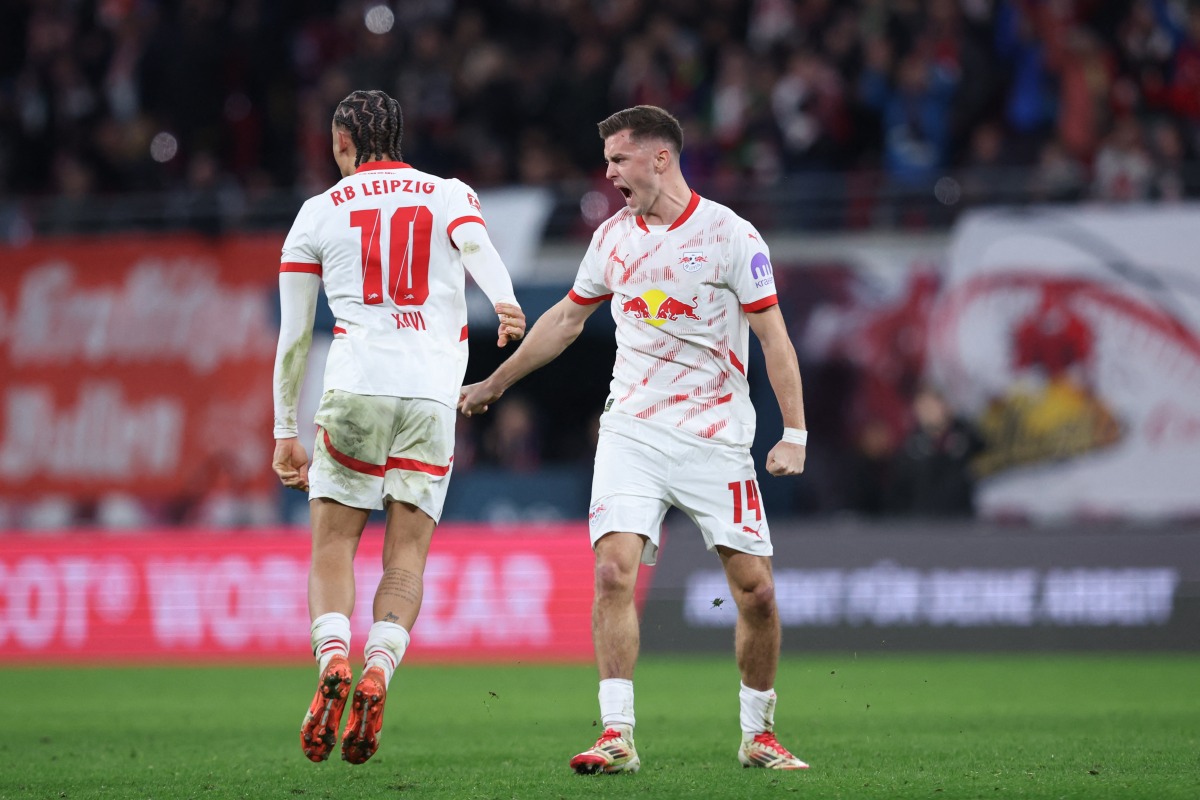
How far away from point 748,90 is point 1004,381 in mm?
4016

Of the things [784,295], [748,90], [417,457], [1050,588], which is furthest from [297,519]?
[417,457]

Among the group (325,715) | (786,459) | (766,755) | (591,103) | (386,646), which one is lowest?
(766,755)

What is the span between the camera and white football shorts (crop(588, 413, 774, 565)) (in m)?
6.54

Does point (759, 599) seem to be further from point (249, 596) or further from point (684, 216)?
point (249, 596)

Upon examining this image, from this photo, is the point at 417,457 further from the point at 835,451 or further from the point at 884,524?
the point at 835,451

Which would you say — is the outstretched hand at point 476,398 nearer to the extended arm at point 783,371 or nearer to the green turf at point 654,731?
the extended arm at point 783,371

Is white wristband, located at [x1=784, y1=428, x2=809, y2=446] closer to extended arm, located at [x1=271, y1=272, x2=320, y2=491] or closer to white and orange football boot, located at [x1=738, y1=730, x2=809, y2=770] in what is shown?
white and orange football boot, located at [x1=738, y1=730, x2=809, y2=770]

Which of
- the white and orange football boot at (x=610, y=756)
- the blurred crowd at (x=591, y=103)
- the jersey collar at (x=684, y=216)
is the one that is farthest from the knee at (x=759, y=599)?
the blurred crowd at (x=591, y=103)

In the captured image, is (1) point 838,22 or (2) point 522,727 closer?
(2) point 522,727

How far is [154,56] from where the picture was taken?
1873 centimetres

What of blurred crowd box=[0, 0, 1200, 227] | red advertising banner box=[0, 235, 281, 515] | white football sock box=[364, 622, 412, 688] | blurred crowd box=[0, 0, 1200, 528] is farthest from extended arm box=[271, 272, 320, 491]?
red advertising banner box=[0, 235, 281, 515]

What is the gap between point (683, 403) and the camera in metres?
6.66

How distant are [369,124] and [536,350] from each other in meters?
1.16

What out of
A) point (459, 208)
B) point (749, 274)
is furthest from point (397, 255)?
point (749, 274)
